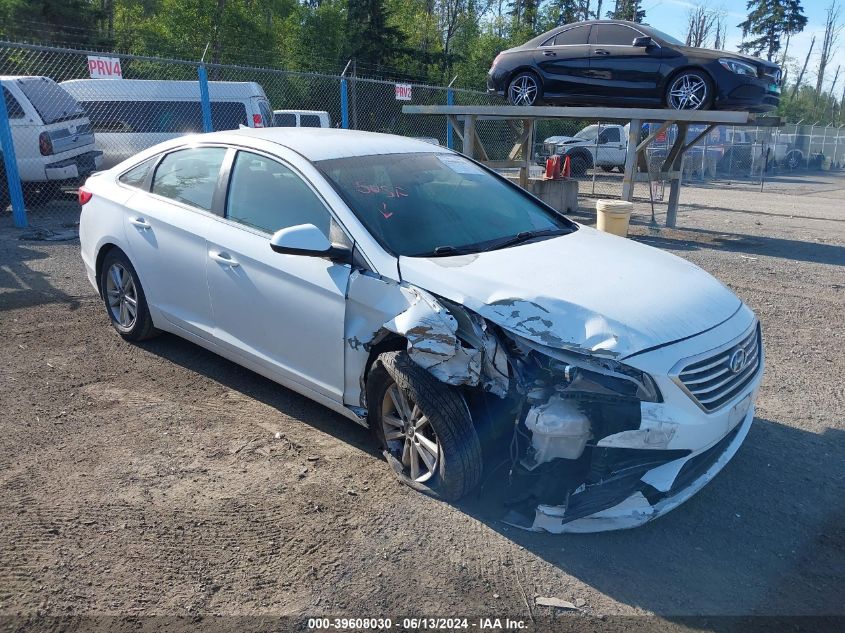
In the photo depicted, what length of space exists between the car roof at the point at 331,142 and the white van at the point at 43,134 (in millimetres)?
8101

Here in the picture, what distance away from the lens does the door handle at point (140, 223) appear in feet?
16.1

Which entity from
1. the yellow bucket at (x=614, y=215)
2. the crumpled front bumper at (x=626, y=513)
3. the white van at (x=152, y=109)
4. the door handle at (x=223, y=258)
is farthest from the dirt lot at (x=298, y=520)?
the white van at (x=152, y=109)

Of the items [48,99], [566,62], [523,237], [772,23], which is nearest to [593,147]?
[566,62]

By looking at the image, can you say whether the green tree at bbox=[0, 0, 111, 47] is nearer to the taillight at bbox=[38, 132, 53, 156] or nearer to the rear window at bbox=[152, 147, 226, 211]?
the taillight at bbox=[38, 132, 53, 156]

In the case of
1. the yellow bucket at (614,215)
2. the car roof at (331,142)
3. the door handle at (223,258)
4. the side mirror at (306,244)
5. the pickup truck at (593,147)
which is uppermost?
the car roof at (331,142)

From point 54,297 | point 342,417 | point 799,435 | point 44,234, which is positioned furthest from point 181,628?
point 44,234

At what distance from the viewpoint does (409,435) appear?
11.5ft

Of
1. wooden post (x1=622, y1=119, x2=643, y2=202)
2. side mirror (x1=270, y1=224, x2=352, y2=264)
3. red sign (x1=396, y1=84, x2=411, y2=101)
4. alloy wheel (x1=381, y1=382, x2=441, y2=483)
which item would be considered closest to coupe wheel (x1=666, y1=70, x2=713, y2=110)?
wooden post (x1=622, y1=119, x2=643, y2=202)

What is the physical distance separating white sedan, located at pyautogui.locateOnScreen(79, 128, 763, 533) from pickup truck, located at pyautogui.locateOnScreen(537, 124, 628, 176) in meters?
22.4

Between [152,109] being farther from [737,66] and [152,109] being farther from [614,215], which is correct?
[737,66]

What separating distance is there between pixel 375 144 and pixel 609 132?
2496 centimetres

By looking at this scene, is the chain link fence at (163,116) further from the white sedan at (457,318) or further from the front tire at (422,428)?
the front tire at (422,428)

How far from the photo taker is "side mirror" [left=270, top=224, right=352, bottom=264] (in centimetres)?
364

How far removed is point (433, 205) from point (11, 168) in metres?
8.25
